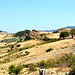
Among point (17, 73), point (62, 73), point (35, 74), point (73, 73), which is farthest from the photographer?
point (17, 73)

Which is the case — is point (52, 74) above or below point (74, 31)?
below

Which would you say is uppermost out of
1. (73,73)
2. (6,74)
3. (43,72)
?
(43,72)

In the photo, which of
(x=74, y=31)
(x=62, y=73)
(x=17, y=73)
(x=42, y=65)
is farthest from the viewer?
(x=74, y=31)

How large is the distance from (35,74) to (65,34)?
42230mm

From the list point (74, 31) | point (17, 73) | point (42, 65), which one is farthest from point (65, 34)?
point (17, 73)

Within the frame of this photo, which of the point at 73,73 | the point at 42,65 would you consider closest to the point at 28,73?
the point at 42,65

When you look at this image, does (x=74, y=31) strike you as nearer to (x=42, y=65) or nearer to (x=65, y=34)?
(x=65, y=34)

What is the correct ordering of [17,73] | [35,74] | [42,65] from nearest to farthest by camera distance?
[35,74] → [17,73] → [42,65]

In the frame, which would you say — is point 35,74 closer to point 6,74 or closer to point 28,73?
point 28,73

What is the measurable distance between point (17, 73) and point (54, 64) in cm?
556

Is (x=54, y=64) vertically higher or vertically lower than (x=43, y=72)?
lower

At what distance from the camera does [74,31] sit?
53.3 m

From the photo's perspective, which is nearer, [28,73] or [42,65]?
[28,73]

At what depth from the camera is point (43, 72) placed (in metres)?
8.39
